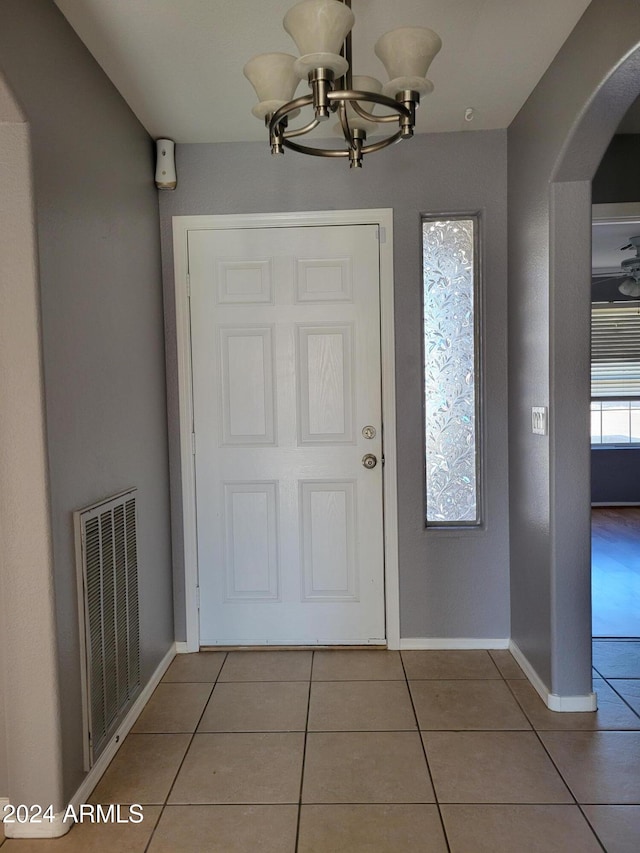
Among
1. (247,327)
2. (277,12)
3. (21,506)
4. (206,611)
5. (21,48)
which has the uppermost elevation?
(277,12)

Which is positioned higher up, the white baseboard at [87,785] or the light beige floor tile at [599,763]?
the white baseboard at [87,785]

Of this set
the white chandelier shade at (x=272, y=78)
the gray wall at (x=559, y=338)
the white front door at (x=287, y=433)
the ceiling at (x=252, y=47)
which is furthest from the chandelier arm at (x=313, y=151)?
the white front door at (x=287, y=433)

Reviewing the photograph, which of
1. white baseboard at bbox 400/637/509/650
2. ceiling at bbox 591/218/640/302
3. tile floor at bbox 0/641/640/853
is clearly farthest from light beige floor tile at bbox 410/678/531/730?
ceiling at bbox 591/218/640/302

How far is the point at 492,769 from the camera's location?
1954mm

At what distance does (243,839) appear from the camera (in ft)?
5.47

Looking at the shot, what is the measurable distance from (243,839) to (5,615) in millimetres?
940

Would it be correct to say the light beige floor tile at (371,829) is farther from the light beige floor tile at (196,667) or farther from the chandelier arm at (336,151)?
the chandelier arm at (336,151)

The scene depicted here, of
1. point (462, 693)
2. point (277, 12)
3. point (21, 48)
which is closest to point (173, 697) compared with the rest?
point (462, 693)

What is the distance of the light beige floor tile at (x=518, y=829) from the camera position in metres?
1.61

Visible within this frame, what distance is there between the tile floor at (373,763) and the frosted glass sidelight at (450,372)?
0.78 metres

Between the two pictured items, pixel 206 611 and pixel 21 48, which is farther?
pixel 206 611

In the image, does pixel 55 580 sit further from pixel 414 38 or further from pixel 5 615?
pixel 414 38

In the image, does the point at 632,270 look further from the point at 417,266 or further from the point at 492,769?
the point at 492,769

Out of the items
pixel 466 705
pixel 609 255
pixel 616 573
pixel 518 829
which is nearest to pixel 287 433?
→ pixel 466 705
